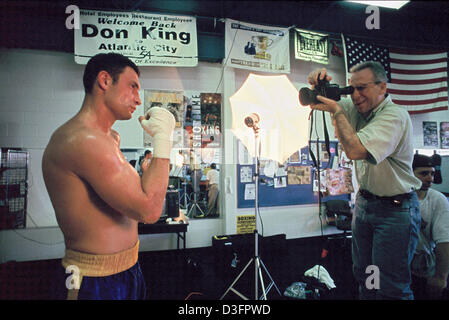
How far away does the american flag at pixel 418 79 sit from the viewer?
4.82m

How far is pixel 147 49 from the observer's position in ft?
12.0

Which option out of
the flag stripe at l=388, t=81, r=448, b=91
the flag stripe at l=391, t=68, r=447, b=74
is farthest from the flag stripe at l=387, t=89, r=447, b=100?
the flag stripe at l=391, t=68, r=447, b=74

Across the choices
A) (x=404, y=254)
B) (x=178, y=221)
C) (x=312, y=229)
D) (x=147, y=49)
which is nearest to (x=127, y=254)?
(x=404, y=254)

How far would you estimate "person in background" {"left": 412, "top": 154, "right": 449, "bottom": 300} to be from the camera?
1.83 m

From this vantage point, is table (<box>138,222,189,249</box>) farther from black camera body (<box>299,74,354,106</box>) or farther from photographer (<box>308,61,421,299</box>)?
black camera body (<box>299,74,354,106</box>)

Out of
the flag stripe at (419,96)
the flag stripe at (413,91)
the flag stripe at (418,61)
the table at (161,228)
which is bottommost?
the table at (161,228)

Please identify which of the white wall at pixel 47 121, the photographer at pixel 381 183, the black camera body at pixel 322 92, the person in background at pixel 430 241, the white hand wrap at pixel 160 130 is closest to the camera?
the white hand wrap at pixel 160 130

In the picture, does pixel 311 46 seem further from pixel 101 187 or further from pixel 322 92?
pixel 101 187

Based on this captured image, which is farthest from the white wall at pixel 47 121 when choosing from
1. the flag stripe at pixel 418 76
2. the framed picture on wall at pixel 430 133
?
the framed picture on wall at pixel 430 133

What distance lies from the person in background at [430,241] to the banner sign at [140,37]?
3357 mm

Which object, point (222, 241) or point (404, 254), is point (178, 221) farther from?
point (404, 254)

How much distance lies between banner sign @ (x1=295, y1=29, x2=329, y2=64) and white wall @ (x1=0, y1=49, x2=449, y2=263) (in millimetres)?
1373

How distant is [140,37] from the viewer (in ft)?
11.9

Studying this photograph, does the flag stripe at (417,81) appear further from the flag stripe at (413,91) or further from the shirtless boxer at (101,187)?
the shirtless boxer at (101,187)
